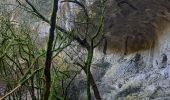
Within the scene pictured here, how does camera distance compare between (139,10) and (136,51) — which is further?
(136,51)

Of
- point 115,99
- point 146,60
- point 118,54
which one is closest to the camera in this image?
point 115,99

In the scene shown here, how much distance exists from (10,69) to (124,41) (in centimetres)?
260

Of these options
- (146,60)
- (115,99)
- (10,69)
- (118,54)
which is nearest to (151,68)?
(146,60)

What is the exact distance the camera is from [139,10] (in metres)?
6.57

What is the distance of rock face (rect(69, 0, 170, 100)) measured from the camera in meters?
6.48

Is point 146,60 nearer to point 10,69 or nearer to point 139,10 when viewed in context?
point 139,10

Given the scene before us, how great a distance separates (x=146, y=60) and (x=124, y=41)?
81 cm

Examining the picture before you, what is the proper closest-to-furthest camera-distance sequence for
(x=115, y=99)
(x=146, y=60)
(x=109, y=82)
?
(x=115, y=99), (x=146, y=60), (x=109, y=82)

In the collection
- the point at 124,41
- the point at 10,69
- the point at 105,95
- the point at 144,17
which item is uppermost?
the point at 144,17

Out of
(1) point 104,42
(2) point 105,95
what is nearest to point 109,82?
(2) point 105,95

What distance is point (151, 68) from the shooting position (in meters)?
7.29

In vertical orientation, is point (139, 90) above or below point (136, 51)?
below

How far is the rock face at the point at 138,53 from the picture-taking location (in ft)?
21.3

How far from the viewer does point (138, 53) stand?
8.06 m
